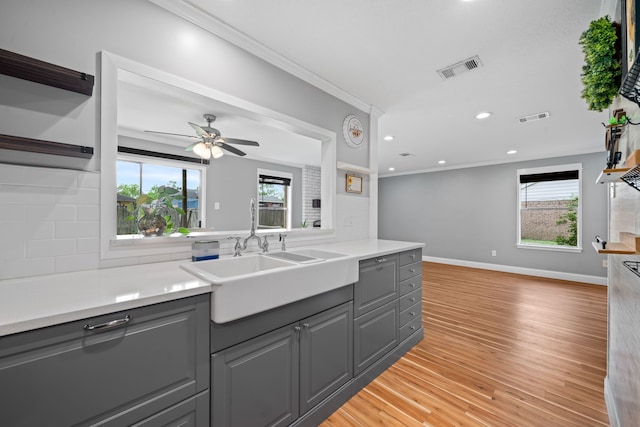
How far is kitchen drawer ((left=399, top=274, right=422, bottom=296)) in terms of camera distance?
2381 mm

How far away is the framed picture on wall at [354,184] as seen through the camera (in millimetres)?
2807

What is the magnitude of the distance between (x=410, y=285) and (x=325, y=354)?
1.21m

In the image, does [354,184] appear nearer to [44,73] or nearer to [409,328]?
[409,328]

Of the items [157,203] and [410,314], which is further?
[410,314]

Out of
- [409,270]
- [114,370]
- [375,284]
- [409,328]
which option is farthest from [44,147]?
[409,328]

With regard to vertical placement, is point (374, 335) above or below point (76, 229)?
below

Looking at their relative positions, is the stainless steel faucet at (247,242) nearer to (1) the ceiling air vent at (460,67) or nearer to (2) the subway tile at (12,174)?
(2) the subway tile at (12,174)

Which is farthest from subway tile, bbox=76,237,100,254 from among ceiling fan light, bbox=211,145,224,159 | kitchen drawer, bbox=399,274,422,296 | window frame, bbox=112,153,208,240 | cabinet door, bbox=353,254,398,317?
window frame, bbox=112,153,208,240

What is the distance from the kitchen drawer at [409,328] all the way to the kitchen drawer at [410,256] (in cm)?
59

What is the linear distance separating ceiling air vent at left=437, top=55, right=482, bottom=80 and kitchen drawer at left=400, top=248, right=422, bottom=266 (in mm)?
1622

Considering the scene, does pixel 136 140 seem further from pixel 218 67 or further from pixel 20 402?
pixel 20 402

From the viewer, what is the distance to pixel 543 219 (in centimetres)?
539

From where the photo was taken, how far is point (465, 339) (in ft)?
8.80

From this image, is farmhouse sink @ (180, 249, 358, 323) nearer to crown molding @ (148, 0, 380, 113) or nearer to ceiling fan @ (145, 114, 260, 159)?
crown molding @ (148, 0, 380, 113)
